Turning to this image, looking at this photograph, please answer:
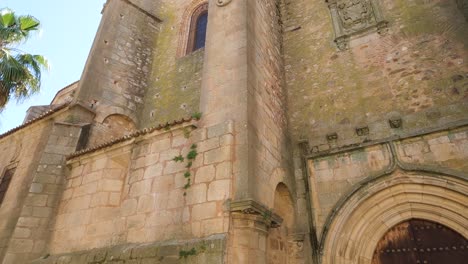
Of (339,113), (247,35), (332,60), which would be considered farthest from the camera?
(332,60)

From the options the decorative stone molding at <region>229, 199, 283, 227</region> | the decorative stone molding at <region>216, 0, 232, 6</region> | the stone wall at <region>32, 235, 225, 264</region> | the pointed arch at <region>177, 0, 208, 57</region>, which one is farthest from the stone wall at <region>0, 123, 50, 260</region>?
the decorative stone molding at <region>216, 0, 232, 6</region>

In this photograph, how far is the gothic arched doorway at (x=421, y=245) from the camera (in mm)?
4113

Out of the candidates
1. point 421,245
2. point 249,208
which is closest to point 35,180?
point 249,208

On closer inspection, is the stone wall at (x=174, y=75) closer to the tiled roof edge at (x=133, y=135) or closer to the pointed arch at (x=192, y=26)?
the pointed arch at (x=192, y=26)

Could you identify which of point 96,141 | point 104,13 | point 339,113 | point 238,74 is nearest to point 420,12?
point 339,113

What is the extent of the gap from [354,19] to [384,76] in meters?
1.70

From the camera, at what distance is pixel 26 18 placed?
8.49 metres

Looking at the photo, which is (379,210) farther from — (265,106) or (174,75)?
(174,75)

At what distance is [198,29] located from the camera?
376 inches

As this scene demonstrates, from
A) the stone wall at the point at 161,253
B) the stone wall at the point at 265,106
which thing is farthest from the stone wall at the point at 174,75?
the stone wall at the point at 161,253

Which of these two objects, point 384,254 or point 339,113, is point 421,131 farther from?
point 384,254

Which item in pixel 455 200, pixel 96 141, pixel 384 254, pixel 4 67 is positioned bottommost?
pixel 384 254

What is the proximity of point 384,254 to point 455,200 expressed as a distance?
127 centimetres

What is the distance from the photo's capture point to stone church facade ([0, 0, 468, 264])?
405cm
